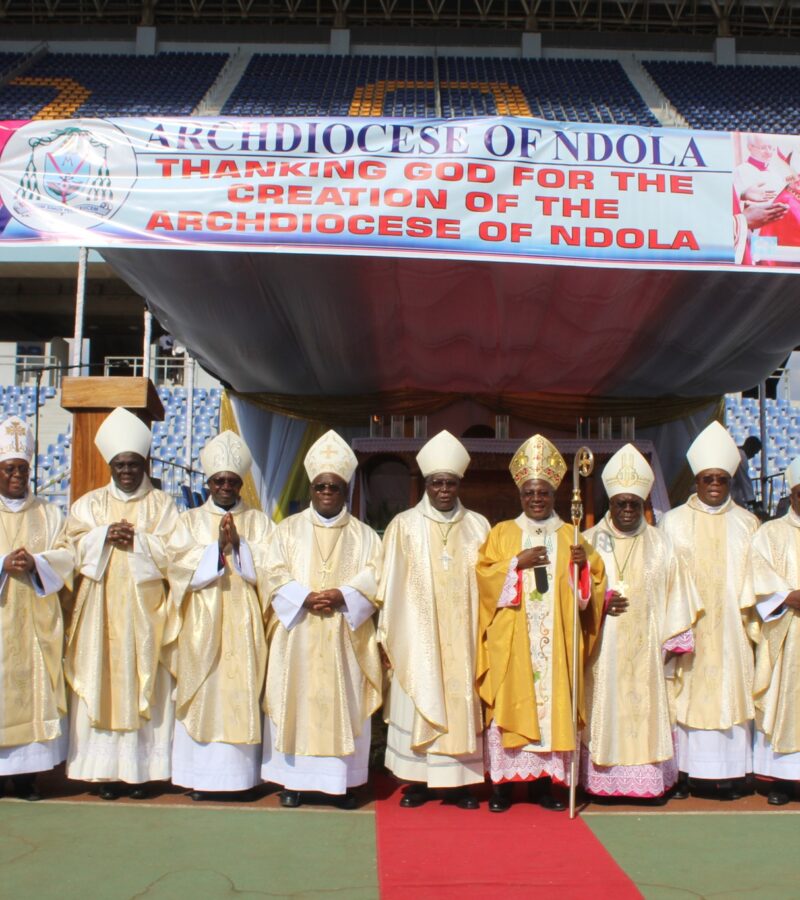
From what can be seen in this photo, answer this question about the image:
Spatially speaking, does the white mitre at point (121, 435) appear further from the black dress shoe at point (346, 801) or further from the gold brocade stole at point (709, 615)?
the gold brocade stole at point (709, 615)

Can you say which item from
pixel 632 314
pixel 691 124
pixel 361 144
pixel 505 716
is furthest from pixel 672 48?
pixel 505 716

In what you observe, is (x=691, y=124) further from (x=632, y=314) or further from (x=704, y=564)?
(x=704, y=564)

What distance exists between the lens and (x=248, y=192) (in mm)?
5352

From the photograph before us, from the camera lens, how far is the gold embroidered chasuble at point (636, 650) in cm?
490

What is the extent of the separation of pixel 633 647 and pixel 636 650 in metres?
0.02

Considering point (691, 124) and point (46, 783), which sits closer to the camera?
point (46, 783)

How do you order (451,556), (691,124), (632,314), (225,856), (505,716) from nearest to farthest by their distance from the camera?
1. (225,856)
2. (505,716)
3. (451,556)
4. (632,314)
5. (691,124)

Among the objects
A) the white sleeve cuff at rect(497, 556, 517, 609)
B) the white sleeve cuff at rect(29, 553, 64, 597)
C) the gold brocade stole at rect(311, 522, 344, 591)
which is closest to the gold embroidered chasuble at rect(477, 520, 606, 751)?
the white sleeve cuff at rect(497, 556, 517, 609)

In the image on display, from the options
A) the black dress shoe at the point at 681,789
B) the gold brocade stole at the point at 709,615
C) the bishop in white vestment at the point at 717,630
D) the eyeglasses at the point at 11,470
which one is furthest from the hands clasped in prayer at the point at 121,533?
the black dress shoe at the point at 681,789

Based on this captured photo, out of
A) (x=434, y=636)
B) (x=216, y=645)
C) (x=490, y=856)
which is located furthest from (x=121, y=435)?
(x=490, y=856)

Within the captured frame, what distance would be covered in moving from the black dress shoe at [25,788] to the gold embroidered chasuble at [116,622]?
0.45 meters

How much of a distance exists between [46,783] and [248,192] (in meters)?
3.28

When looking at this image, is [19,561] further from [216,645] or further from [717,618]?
[717,618]

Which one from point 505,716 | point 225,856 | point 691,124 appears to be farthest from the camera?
point 691,124
